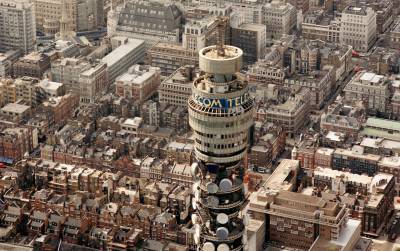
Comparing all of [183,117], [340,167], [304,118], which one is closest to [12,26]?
[183,117]

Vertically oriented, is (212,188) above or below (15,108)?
above

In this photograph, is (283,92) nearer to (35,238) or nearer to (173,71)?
(173,71)

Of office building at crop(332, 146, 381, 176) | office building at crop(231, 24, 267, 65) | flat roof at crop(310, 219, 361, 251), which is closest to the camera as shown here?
flat roof at crop(310, 219, 361, 251)

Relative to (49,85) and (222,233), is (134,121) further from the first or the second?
(222,233)

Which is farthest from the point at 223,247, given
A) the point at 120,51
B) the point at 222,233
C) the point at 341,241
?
the point at 120,51

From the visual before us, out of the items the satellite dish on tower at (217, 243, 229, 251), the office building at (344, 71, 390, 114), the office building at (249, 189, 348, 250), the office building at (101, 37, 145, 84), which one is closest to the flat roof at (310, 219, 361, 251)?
the office building at (249, 189, 348, 250)

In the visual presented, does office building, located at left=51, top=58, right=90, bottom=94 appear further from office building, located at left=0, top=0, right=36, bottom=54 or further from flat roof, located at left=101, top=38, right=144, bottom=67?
office building, located at left=0, top=0, right=36, bottom=54

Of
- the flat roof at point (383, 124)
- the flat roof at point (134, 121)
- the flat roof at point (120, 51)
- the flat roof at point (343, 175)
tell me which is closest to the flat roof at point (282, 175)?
the flat roof at point (343, 175)

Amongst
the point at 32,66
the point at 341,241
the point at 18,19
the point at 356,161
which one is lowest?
the point at 341,241
